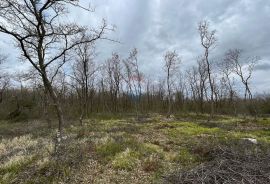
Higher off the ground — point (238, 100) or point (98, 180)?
point (238, 100)

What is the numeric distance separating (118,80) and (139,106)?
392 inches

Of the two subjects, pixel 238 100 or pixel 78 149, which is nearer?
pixel 78 149

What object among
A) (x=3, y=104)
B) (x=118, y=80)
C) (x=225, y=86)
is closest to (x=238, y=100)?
(x=225, y=86)

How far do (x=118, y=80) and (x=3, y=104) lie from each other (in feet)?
76.1

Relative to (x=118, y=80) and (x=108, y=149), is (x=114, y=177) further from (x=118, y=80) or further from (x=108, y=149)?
(x=118, y=80)

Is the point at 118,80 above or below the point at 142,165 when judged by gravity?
above

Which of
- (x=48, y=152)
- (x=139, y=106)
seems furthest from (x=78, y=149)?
(x=139, y=106)

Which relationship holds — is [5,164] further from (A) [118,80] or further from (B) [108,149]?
(A) [118,80]

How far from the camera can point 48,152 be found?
11820 millimetres

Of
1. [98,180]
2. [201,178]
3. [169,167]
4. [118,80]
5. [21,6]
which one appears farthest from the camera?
[118,80]

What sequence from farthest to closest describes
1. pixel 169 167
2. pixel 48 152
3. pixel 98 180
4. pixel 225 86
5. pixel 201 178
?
pixel 225 86
pixel 48 152
pixel 169 167
pixel 98 180
pixel 201 178

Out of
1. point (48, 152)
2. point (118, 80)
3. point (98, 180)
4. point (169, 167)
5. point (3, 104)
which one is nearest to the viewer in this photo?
point (98, 180)

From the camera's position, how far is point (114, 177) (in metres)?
9.24

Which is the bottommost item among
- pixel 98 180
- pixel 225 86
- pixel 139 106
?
pixel 98 180
